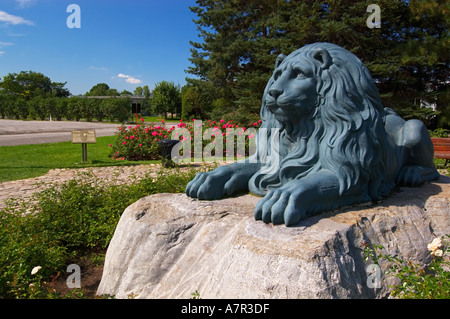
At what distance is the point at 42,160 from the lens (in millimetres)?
10406

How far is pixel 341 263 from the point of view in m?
2.09

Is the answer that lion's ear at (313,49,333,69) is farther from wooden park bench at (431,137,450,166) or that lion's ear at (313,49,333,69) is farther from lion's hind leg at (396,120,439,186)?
wooden park bench at (431,137,450,166)

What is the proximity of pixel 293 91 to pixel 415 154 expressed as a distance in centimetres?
173

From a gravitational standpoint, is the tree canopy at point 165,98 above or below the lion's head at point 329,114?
above

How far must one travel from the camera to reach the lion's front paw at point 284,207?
2.23 metres

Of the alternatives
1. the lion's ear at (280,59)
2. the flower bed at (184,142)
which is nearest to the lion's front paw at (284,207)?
the lion's ear at (280,59)

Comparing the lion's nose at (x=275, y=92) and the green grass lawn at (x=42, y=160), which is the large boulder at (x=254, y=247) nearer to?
the lion's nose at (x=275, y=92)

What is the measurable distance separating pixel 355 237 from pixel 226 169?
3.96ft

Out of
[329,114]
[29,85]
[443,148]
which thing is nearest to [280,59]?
[329,114]

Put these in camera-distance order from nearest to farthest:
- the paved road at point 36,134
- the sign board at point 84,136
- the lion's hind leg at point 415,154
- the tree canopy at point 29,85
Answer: the lion's hind leg at point 415,154, the sign board at point 84,136, the paved road at point 36,134, the tree canopy at point 29,85

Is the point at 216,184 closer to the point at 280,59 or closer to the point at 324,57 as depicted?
the point at 280,59

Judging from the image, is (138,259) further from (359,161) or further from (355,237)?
(359,161)
